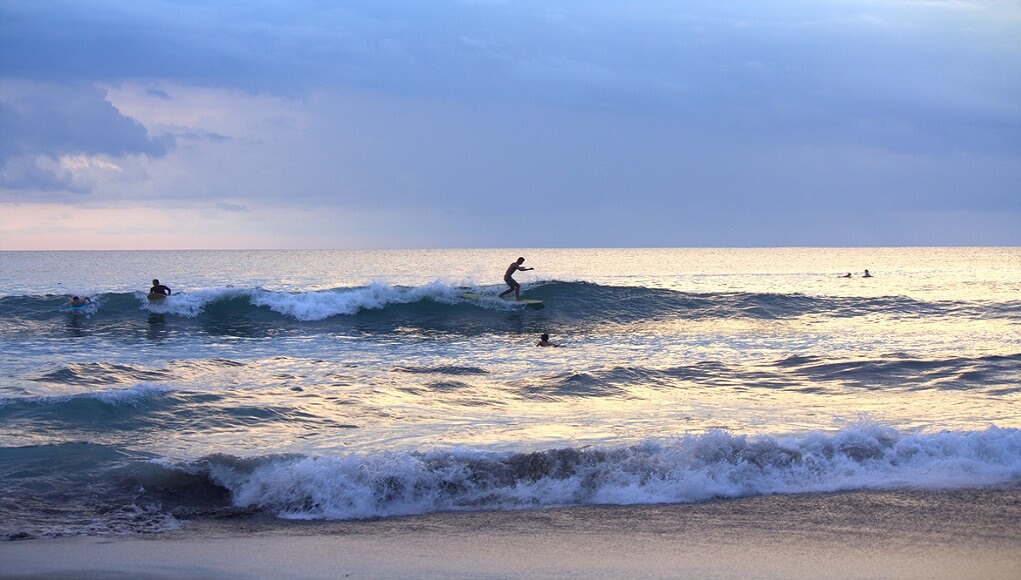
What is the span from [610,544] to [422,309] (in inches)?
765

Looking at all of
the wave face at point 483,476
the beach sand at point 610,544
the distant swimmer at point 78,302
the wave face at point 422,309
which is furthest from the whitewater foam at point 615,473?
the distant swimmer at point 78,302

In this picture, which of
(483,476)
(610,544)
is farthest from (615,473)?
(610,544)

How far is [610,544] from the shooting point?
6.06m

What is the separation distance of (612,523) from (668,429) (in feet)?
9.87

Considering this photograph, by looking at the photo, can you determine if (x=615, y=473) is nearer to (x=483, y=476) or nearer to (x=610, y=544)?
(x=483, y=476)

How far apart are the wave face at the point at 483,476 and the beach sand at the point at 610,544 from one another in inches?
11.8

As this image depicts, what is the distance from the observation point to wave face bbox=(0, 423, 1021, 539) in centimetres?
723

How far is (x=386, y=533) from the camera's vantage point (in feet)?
21.4

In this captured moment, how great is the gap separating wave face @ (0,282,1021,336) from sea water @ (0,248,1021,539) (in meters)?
0.77

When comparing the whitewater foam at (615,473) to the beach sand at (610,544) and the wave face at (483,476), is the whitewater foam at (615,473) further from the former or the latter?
the beach sand at (610,544)

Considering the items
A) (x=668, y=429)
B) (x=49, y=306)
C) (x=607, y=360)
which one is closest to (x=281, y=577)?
(x=668, y=429)

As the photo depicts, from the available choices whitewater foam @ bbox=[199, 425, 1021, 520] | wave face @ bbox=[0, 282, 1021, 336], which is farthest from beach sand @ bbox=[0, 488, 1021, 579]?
wave face @ bbox=[0, 282, 1021, 336]

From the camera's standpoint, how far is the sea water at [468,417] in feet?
24.5

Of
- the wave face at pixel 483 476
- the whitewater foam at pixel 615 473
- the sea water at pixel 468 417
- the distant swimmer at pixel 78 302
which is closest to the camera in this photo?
the wave face at pixel 483 476
